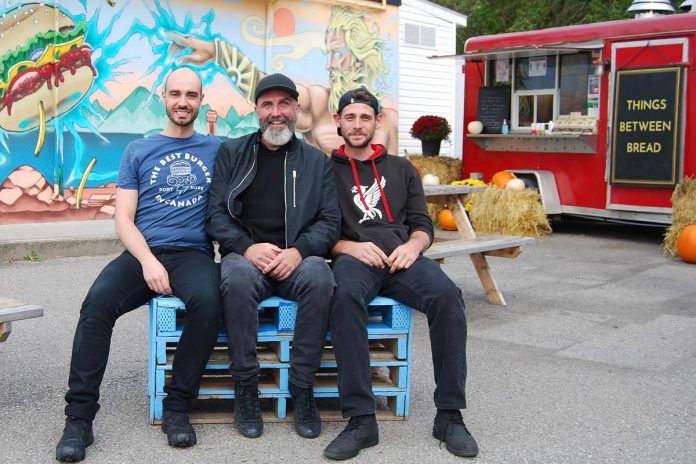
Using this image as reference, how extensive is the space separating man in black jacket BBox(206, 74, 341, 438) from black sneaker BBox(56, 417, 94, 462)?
0.64 meters

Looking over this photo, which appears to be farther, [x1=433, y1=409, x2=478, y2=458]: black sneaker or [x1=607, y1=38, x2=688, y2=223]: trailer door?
[x1=607, y1=38, x2=688, y2=223]: trailer door

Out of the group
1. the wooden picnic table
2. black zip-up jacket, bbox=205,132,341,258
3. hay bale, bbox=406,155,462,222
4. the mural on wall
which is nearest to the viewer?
black zip-up jacket, bbox=205,132,341,258

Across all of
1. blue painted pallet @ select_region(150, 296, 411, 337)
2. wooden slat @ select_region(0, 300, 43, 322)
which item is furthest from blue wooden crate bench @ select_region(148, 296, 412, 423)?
wooden slat @ select_region(0, 300, 43, 322)

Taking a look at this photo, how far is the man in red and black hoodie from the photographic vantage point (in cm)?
389

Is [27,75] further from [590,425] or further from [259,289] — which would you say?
[590,425]

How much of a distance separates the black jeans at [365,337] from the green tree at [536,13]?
18554 mm

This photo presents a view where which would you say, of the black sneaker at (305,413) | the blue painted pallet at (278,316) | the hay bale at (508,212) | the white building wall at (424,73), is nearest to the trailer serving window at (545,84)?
the hay bale at (508,212)

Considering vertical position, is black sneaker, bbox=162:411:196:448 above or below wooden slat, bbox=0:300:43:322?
below

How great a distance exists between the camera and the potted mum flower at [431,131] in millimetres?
12992

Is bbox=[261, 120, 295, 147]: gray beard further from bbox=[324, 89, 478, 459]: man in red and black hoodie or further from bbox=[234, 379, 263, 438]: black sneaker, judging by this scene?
bbox=[234, 379, 263, 438]: black sneaker

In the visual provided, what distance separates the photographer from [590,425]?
13.7 feet

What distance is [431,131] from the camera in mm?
12992

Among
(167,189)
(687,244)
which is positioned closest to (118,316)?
(167,189)

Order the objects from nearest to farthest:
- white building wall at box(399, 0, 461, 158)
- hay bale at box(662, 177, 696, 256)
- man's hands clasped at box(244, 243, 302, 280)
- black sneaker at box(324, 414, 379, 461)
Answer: black sneaker at box(324, 414, 379, 461), man's hands clasped at box(244, 243, 302, 280), hay bale at box(662, 177, 696, 256), white building wall at box(399, 0, 461, 158)
